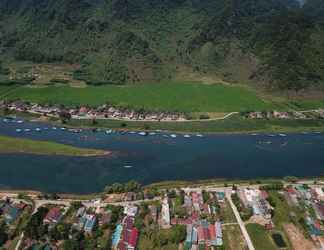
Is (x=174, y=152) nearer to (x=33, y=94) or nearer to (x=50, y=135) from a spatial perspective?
(x=50, y=135)

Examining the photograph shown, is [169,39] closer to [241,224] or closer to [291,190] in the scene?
[291,190]

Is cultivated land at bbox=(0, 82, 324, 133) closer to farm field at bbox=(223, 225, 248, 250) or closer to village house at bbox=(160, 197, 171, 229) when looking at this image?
village house at bbox=(160, 197, 171, 229)

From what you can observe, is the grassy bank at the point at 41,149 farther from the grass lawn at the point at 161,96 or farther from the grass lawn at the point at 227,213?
the grass lawn at the point at 227,213

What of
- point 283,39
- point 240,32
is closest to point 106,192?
point 283,39

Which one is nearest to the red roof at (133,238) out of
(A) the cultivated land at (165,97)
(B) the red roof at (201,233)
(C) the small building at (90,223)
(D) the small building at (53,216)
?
(C) the small building at (90,223)

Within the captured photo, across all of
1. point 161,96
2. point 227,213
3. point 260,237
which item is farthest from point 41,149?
point 260,237

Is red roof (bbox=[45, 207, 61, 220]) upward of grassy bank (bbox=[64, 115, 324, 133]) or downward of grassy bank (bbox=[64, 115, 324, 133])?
downward

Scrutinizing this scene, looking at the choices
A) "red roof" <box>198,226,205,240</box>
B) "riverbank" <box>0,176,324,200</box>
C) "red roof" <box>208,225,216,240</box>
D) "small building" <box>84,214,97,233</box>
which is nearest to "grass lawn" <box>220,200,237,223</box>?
"red roof" <box>208,225,216,240</box>
